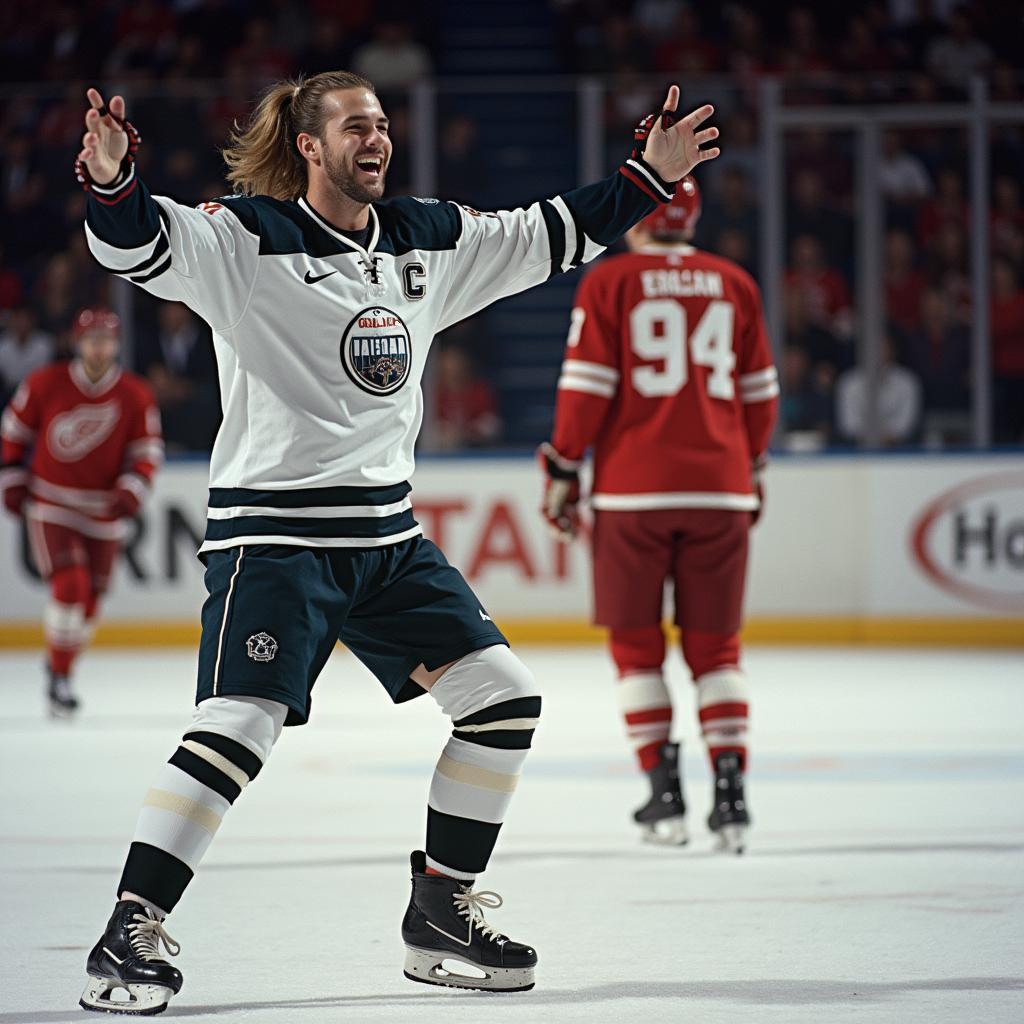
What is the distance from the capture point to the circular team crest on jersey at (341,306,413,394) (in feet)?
10.6

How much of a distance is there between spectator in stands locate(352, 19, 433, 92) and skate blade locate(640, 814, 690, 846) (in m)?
8.16

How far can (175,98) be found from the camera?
33.1 ft

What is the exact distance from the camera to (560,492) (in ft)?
16.3

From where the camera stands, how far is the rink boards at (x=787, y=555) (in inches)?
385

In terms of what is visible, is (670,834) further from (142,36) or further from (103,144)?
(142,36)

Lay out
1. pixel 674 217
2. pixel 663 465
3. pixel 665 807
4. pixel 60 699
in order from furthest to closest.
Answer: pixel 60 699
pixel 674 217
pixel 663 465
pixel 665 807

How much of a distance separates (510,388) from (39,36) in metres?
4.40

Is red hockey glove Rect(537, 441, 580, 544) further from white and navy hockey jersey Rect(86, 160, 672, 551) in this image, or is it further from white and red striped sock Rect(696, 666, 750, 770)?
white and navy hockey jersey Rect(86, 160, 672, 551)

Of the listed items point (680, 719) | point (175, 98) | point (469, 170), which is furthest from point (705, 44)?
point (680, 719)

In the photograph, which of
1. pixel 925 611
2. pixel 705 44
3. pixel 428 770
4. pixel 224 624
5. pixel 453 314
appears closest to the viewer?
pixel 224 624

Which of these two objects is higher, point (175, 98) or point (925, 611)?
point (175, 98)

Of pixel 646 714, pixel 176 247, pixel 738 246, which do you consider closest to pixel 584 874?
pixel 646 714

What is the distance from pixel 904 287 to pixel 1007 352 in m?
0.62

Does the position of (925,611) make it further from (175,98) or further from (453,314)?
(453,314)
